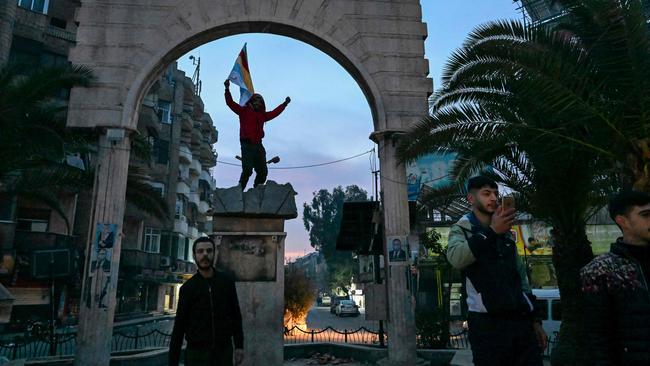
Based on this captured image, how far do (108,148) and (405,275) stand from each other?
7.31 metres

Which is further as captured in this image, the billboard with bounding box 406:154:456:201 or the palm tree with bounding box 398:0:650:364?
the billboard with bounding box 406:154:456:201

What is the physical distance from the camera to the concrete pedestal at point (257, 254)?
21.3 feet

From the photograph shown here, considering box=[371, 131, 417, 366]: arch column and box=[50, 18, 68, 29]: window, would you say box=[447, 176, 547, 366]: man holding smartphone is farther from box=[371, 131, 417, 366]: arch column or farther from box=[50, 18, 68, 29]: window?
box=[50, 18, 68, 29]: window

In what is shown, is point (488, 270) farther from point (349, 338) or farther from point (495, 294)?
point (349, 338)

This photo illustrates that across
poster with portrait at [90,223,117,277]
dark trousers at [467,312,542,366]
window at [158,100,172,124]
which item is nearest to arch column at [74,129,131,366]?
poster with portrait at [90,223,117,277]

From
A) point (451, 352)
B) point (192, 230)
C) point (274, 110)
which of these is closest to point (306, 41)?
point (274, 110)

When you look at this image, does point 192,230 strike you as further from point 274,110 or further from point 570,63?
point 570,63

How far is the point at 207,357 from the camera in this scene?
3436mm

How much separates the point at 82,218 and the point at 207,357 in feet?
77.0

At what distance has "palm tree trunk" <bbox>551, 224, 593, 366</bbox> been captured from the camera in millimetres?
7664

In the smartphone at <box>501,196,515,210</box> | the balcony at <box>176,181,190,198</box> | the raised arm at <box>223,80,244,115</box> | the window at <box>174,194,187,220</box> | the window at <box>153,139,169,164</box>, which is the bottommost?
the smartphone at <box>501,196,515,210</box>

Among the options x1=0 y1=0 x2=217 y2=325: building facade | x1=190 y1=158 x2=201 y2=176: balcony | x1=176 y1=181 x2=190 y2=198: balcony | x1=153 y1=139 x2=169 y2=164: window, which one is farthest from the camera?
x1=190 y1=158 x2=201 y2=176: balcony

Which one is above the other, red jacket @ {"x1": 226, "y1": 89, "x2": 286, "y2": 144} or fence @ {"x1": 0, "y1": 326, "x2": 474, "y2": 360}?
red jacket @ {"x1": 226, "y1": 89, "x2": 286, "y2": 144}

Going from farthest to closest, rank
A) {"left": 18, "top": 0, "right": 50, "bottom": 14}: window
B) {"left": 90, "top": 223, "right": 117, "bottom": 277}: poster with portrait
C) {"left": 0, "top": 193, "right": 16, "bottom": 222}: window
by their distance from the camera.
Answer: {"left": 18, "top": 0, "right": 50, "bottom": 14}: window, {"left": 0, "top": 193, "right": 16, "bottom": 222}: window, {"left": 90, "top": 223, "right": 117, "bottom": 277}: poster with portrait
